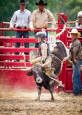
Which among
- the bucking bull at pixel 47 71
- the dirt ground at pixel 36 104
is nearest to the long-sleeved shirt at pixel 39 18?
the bucking bull at pixel 47 71

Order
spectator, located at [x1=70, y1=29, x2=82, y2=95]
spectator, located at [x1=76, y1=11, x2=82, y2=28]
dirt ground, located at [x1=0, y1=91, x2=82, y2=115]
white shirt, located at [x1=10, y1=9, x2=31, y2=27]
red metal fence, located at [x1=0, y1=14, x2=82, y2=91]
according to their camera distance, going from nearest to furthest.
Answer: dirt ground, located at [x1=0, y1=91, x2=82, y2=115], spectator, located at [x1=70, y1=29, x2=82, y2=95], red metal fence, located at [x1=0, y1=14, x2=82, y2=91], spectator, located at [x1=76, y1=11, x2=82, y2=28], white shirt, located at [x1=10, y1=9, x2=31, y2=27]

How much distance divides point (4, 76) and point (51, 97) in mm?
1823

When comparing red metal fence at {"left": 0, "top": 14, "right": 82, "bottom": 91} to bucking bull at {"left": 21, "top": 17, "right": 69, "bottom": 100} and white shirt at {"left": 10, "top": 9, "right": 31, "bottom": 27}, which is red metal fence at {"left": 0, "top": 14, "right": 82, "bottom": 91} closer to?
white shirt at {"left": 10, "top": 9, "right": 31, "bottom": 27}

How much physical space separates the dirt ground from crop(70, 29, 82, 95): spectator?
0.82 feet

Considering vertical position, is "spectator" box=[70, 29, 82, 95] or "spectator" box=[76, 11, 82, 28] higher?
"spectator" box=[76, 11, 82, 28]

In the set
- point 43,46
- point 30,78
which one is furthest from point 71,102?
point 30,78

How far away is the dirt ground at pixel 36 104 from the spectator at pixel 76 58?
25 cm

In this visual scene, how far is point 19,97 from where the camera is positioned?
11773 millimetres

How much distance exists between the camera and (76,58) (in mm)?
12125

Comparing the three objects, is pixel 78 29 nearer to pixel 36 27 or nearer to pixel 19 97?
pixel 36 27

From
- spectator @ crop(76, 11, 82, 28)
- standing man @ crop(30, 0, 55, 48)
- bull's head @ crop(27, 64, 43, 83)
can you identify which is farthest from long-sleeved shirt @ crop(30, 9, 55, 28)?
bull's head @ crop(27, 64, 43, 83)

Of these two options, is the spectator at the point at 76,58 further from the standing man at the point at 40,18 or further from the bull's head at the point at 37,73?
the bull's head at the point at 37,73

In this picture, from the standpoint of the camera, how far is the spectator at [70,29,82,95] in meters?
12.0

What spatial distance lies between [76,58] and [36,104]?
2.13m
